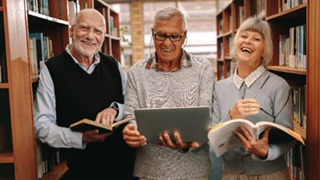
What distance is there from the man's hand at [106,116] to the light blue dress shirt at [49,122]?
5 centimetres

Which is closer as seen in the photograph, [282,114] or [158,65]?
[282,114]

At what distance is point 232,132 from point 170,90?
36cm

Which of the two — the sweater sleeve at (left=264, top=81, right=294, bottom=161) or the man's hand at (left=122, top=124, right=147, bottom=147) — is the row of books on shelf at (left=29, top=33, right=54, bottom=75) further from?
the sweater sleeve at (left=264, top=81, right=294, bottom=161)

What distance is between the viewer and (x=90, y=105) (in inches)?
79.2

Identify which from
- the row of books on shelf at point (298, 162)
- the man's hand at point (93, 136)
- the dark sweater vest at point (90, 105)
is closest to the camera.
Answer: the man's hand at point (93, 136)

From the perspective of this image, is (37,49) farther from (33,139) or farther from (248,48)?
(248,48)

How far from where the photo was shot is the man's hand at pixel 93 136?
1.79m

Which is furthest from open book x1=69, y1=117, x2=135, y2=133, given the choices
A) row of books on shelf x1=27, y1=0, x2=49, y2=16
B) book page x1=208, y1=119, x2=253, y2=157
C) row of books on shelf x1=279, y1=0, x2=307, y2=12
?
row of books on shelf x1=279, y1=0, x2=307, y2=12

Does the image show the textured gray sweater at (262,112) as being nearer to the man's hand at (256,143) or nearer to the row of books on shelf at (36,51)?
the man's hand at (256,143)

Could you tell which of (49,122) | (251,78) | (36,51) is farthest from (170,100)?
(36,51)

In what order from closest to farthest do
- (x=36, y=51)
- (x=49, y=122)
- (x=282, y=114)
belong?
(x=282, y=114) → (x=49, y=122) → (x=36, y=51)

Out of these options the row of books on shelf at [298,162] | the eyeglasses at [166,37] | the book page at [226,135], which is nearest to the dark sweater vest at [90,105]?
the eyeglasses at [166,37]

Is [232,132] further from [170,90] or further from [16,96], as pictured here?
[16,96]

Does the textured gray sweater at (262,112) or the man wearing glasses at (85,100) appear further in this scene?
the man wearing glasses at (85,100)
